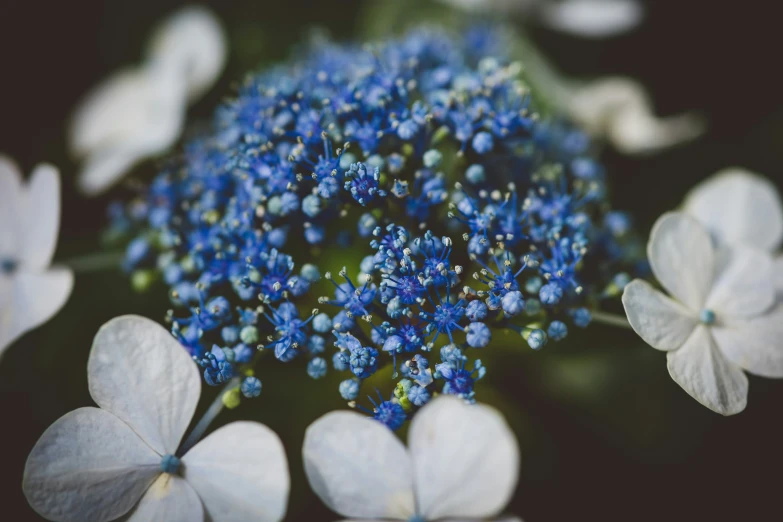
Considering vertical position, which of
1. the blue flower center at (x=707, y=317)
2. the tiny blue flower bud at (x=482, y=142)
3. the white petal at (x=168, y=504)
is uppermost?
the tiny blue flower bud at (x=482, y=142)

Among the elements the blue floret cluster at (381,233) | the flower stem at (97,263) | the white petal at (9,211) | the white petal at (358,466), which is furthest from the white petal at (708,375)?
the white petal at (9,211)

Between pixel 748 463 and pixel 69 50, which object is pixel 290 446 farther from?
pixel 69 50

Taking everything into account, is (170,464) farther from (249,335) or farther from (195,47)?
(195,47)

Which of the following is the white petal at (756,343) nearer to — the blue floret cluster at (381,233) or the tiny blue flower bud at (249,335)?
the blue floret cluster at (381,233)

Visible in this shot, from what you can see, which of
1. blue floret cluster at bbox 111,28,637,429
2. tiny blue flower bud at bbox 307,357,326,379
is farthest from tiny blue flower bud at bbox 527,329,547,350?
tiny blue flower bud at bbox 307,357,326,379

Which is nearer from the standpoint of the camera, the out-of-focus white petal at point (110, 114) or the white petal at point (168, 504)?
the white petal at point (168, 504)

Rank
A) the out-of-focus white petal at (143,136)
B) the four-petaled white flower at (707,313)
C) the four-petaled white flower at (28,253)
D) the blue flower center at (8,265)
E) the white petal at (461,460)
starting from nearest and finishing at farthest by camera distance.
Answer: the white petal at (461,460) → the four-petaled white flower at (707,313) → the four-petaled white flower at (28,253) → the blue flower center at (8,265) → the out-of-focus white petal at (143,136)

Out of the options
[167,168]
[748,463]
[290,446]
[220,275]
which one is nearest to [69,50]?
[167,168]
